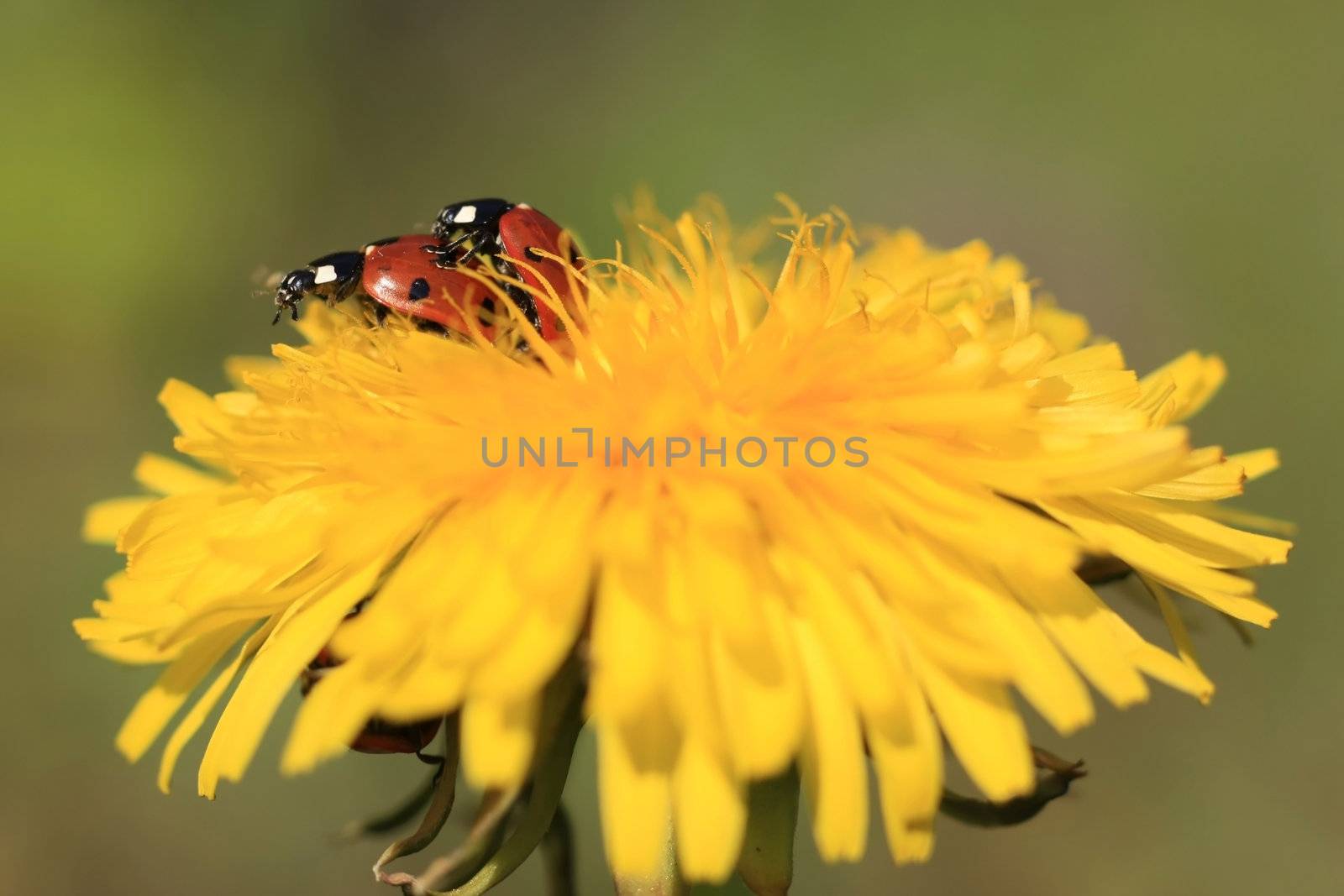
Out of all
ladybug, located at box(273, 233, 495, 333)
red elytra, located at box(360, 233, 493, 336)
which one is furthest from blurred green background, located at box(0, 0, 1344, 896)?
red elytra, located at box(360, 233, 493, 336)

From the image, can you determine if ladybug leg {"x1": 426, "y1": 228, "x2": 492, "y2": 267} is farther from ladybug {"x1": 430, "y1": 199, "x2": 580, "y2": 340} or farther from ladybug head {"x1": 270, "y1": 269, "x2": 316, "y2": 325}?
ladybug head {"x1": 270, "y1": 269, "x2": 316, "y2": 325}

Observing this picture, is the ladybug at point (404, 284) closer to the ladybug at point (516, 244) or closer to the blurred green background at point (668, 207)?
the ladybug at point (516, 244)

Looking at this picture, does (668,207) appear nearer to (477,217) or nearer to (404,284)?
(477,217)

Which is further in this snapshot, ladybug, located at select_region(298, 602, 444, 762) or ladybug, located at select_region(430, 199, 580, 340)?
ladybug, located at select_region(430, 199, 580, 340)

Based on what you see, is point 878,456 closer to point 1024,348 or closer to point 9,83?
point 1024,348

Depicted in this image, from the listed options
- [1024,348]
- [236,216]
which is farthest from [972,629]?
[236,216]

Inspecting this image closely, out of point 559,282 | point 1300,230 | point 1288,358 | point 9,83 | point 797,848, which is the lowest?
point 797,848

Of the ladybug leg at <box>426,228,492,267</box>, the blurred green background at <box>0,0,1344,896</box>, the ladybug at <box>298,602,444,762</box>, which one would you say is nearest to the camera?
the ladybug at <box>298,602,444,762</box>
